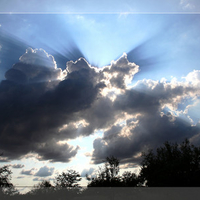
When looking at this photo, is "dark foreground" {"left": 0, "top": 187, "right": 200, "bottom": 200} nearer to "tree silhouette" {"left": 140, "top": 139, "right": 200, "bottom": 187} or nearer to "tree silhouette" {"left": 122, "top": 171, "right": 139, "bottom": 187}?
"tree silhouette" {"left": 140, "top": 139, "right": 200, "bottom": 187}

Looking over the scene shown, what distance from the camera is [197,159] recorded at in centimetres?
4962

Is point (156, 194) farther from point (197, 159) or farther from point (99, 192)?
point (197, 159)

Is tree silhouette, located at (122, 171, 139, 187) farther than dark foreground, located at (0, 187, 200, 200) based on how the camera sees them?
Yes

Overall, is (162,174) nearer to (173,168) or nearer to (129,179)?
(173,168)

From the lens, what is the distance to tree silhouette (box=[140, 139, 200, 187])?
47469 mm

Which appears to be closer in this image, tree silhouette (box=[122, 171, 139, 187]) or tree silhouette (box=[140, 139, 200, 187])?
tree silhouette (box=[140, 139, 200, 187])

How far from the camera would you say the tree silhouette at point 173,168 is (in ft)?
156

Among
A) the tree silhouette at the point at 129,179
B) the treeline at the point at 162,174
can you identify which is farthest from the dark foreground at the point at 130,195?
the tree silhouette at the point at 129,179

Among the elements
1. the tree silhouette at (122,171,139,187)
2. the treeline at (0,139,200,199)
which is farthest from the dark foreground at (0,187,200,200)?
the tree silhouette at (122,171,139,187)

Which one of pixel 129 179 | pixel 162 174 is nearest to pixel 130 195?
pixel 162 174

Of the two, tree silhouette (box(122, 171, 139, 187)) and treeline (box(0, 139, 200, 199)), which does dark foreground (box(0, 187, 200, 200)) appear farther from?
tree silhouette (box(122, 171, 139, 187))

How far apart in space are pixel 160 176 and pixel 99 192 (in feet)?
56.5

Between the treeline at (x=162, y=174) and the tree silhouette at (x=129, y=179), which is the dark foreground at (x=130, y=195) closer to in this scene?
the treeline at (x=162, y=174)

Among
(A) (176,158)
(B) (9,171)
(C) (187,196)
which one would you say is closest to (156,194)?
(C) (187,196)
